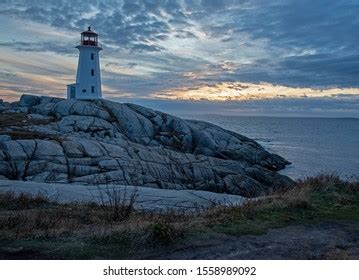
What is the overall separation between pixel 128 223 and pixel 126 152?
927 inches

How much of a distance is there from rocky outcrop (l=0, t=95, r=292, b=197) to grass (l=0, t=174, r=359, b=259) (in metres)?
4.39

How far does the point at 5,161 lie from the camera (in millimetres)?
25984

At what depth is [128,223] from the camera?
8.80 meters

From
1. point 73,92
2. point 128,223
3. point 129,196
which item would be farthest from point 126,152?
point 73,92

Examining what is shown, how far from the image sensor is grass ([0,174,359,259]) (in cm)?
724

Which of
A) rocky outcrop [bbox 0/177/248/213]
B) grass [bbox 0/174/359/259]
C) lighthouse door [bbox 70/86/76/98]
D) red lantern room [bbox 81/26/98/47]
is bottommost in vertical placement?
rocky outcrop [bbox 0/177/248/213]

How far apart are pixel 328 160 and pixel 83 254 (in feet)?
187

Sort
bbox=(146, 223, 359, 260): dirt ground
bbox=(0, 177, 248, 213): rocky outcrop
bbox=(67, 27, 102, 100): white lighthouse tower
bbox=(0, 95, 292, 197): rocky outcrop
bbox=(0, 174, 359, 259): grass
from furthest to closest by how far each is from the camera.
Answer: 1. bbox=(67, 27, 102, 100): white lighthouse tower
2. bbox=(0, 95, 292, 197): rocky outcrop
3. bbox=(0, 177, 248, 213): rocky outcrop
4. bbox=(0, 174, 359, 259): grass
5. bbox=(146, 223, 359, 260): dirt ground

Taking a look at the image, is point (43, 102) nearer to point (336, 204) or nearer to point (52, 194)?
point (52, 194)

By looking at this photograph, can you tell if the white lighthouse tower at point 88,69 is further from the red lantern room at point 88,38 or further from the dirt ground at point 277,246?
the dirt ground at point 277,246

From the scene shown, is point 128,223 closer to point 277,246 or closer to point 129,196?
point 277,246

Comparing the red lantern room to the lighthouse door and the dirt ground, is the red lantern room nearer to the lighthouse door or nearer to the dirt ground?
the lighthouse door

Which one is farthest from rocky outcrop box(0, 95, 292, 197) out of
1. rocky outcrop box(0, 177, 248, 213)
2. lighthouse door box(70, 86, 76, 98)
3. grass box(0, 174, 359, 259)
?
grass box(0, 174, 359, 259)
